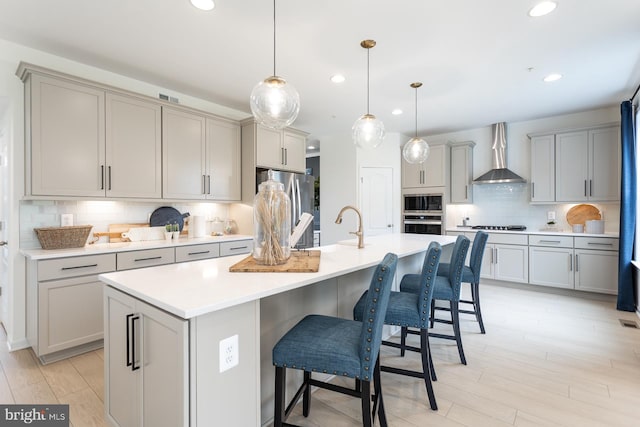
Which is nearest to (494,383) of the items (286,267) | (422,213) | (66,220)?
(286,267)

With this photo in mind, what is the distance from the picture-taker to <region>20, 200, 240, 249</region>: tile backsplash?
9.50 feet

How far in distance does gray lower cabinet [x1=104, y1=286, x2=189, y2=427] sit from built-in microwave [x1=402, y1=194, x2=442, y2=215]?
5314 mm

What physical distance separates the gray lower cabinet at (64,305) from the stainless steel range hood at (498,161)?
→ 5526 mm

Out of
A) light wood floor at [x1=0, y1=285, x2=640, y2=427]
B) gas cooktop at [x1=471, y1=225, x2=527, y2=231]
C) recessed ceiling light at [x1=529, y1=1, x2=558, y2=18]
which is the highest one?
recessed ceiling light at [x1=529, y1=1, x2=558, y2=18]

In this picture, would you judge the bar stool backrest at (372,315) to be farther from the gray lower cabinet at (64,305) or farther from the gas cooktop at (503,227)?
the gas cooktop at (503,227)

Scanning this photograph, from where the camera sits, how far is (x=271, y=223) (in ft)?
6.01

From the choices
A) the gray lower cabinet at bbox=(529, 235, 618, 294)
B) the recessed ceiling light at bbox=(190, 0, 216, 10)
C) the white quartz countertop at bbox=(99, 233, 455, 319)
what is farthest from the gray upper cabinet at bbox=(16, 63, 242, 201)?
the gray lower cabinet at bbox=(529, 235, 618, 294)

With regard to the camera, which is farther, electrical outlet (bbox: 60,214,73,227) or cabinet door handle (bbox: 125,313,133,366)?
electrical outlet (bbox: 60,214,73,227)

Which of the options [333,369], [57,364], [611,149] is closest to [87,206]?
[57,364]

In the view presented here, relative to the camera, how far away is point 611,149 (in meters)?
4.40

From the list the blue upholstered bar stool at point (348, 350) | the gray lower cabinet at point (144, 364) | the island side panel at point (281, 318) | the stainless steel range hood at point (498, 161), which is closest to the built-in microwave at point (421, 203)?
the stainless steel range hood at point (498, 161)

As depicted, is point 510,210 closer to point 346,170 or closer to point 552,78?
point 552,78

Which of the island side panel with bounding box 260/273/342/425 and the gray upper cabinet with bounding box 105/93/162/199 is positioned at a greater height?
the gray upper cabinet with bounding box 105/93/162/199

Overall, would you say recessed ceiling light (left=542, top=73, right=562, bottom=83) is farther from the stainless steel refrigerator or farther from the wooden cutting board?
the stainless steel refrigerator
